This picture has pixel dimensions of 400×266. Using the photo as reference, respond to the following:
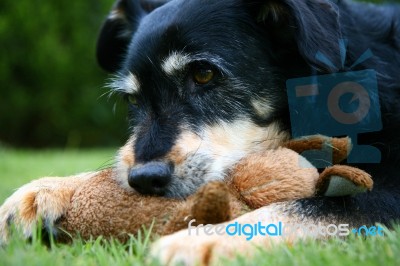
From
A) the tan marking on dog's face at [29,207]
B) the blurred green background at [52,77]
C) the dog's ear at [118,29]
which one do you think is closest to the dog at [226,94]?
the tan marking on dog's face at [29,207]

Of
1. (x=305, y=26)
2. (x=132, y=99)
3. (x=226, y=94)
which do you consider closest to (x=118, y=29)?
(x=132, y=99)

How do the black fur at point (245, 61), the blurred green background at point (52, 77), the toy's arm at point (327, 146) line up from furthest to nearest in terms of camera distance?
the blurred green background at point (52, 77)
the black fur at point (245, 61)
the toy's arm at point (327, 146)

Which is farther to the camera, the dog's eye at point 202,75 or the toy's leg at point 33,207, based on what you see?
the dog's eye at point 202,75

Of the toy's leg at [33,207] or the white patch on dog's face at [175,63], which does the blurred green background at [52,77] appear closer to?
the white patch on dog's face at [175,63]

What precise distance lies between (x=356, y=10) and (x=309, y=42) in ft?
3.46

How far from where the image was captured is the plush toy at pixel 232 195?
8.00 feet

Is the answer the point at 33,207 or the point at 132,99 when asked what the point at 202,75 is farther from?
the point at 33,207

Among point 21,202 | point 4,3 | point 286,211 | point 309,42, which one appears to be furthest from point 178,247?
point 4,3

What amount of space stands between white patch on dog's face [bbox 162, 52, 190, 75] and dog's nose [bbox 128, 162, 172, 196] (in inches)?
25.4

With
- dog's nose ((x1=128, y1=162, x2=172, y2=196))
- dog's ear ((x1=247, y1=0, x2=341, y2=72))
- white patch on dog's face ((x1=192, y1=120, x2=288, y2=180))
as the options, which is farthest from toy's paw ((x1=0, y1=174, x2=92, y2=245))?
dog's ear ((x1=247, y1=0, x2=341, y2=72))

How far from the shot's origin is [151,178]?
8.61ft

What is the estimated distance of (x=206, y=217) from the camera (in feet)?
7.32

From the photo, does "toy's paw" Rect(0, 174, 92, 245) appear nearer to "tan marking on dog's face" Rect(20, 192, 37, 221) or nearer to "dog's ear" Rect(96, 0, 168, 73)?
"tan marking on dog's face" Rect(20, 192, 37, 221)

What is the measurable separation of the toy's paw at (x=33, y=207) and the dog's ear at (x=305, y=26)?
4.53 feet
